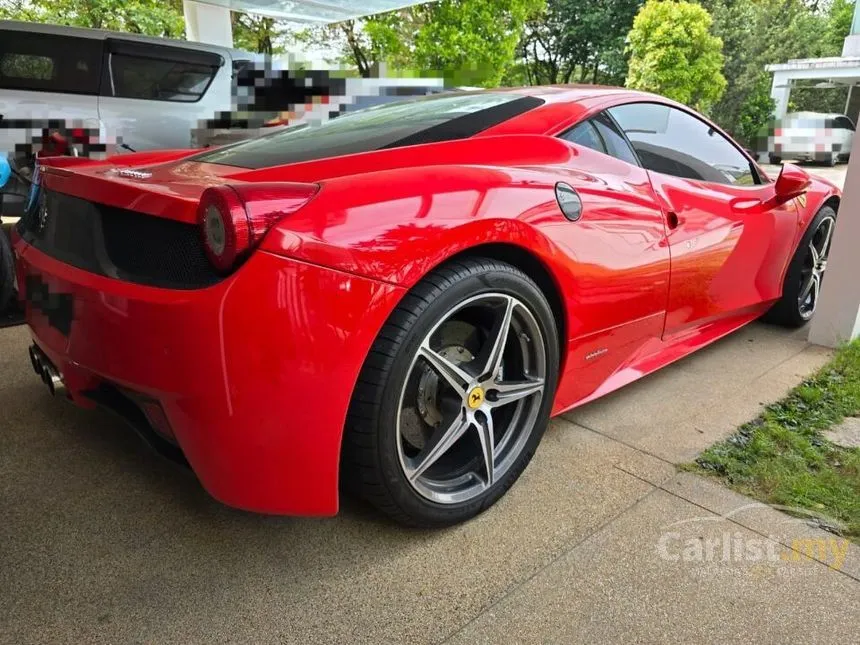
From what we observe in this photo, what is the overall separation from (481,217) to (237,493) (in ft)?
3.21

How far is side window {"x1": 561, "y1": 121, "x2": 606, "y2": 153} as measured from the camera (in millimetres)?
2363

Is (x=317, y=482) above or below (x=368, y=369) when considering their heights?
below

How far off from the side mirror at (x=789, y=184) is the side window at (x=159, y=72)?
535cm

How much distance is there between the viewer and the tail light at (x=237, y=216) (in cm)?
145

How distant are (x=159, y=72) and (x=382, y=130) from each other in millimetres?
4750

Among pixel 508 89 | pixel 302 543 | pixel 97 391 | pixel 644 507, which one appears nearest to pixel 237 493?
pixel 302 543

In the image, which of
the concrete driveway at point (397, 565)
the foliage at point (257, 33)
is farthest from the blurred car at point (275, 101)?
the foliage at point (257, 33)

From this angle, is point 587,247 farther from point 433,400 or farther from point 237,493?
point 237,493

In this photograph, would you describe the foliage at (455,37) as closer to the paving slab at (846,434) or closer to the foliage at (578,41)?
the foliage at (578,41)

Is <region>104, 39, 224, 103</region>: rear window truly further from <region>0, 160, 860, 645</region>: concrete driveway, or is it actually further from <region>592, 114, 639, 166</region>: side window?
<region>592, 114, 639, 166</region>: side window

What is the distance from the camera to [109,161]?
240 cm

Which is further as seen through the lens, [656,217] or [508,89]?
[508,89]

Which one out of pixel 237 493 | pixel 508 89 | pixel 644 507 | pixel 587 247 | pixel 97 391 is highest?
pixel 508 89

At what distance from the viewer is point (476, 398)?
195 cm
